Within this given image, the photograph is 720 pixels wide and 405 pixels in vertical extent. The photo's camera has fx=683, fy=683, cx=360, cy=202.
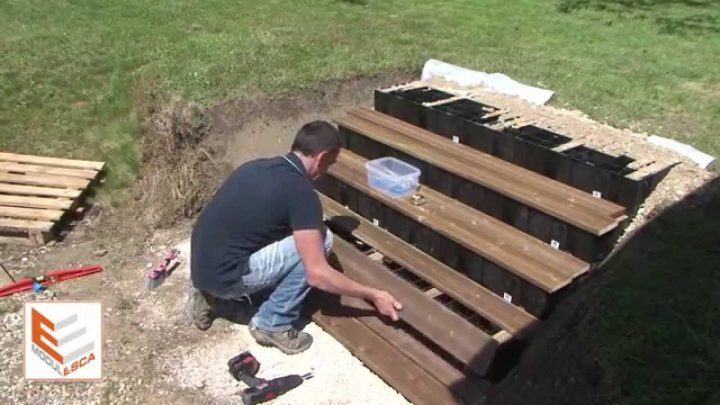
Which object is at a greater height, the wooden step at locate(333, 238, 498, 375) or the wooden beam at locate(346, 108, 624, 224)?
the wooden beam at locate(346, 108, 624, 224)

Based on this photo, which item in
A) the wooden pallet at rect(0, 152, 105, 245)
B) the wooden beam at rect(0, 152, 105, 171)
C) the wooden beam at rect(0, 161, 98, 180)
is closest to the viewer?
the wooden pallet at rect(0, 152, 105, 245)

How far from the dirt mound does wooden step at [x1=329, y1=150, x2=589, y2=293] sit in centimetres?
132

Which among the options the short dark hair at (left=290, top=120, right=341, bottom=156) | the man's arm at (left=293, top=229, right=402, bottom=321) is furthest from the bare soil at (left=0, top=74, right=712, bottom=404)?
the short dark hair at (left=290, top=120, right=341, bottom=156)

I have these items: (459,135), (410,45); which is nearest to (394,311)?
(459,135)

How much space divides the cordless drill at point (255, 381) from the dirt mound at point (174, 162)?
1.99m

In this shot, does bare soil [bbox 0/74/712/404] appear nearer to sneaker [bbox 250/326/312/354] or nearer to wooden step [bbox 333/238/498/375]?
sneaker [bbox 250/326/312/354]

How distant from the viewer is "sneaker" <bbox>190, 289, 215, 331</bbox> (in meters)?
4.56

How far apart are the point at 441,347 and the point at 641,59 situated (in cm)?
Result: 496

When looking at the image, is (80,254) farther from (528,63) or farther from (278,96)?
(528,63)

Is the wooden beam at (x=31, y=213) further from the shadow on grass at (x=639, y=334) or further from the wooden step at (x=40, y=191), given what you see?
the shadow on grass at (x=639, y=334)

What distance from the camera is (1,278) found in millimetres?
5105

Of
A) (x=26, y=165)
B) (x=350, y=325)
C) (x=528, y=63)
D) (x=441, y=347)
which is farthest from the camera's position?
(x=528, y=63)

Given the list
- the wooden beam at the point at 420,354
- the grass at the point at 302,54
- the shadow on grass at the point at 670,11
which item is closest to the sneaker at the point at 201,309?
the wooden beam at the point at 420,354

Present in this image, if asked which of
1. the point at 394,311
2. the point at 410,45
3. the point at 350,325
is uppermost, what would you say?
the point at 410,45
